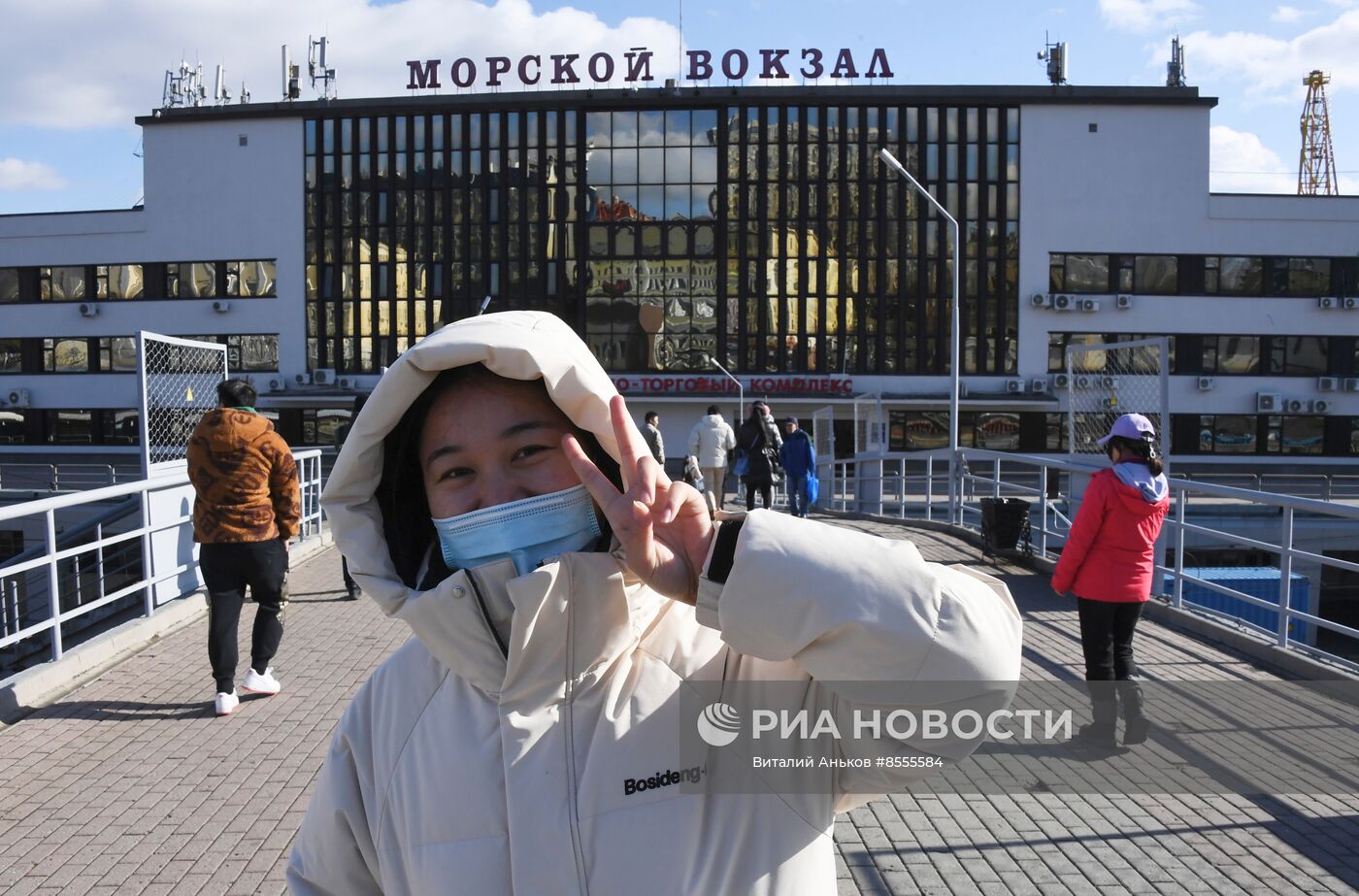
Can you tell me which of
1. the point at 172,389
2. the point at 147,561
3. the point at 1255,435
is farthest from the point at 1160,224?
the point at 147,561

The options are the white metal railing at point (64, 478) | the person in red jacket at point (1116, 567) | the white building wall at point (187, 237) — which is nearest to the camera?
the person in red jacket at point (1116, 567)

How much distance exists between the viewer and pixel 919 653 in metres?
1.47

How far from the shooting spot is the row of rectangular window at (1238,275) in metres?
49.4

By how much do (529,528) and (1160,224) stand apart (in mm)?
54081

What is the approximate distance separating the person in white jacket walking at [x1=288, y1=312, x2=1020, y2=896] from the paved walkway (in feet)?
9.74

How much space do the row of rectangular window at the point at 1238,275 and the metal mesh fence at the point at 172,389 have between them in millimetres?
47018

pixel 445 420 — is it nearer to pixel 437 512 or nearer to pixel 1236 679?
pixel 437 512

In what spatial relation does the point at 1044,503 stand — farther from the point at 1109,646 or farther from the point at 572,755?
the point at 572,755

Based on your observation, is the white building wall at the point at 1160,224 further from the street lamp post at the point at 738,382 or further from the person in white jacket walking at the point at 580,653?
the person in white jacket walking at the point at 580,653

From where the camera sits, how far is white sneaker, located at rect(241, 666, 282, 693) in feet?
23.1

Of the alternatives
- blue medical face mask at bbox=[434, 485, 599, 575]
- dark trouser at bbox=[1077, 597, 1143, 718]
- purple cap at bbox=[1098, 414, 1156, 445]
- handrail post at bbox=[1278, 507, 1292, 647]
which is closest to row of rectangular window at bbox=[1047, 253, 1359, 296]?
handrail post at bbox=[1278, 507, 1292, 647]

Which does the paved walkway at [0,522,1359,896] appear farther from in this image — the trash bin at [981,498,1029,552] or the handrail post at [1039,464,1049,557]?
the trash bin at [981,498,1029,552]

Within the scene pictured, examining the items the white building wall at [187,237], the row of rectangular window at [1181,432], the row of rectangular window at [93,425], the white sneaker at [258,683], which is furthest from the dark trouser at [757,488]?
the white building wall at [187,237]

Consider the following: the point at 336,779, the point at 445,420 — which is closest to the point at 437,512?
the point at 445,420
